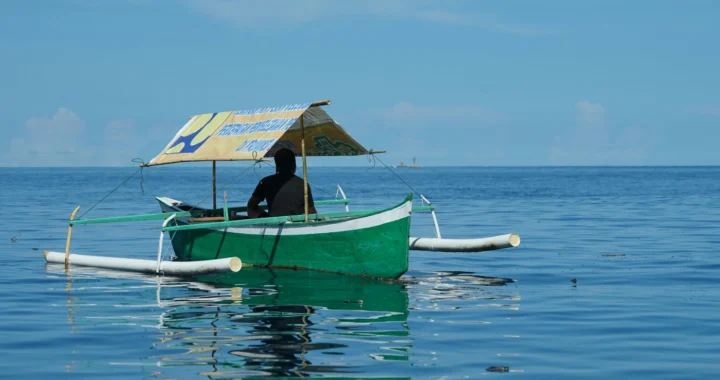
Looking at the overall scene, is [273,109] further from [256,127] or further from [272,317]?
[272,317]

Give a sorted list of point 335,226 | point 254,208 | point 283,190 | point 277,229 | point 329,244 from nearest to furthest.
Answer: point 335,226
point 329,244
point 277,229
point 283,190
point 254,208

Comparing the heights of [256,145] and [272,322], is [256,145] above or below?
above

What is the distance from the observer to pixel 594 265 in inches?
758

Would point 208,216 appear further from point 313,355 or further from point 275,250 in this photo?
point 313,355

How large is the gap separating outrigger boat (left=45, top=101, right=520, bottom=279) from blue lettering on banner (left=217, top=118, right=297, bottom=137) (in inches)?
1.0

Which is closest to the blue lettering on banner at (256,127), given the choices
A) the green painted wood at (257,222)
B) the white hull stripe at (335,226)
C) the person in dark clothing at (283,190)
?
the person in dark clothing at (283,190)

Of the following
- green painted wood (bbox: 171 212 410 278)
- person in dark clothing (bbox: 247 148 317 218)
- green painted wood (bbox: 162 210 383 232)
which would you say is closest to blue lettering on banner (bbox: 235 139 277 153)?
person in dark clothing (bbox: 247 148 317 218)

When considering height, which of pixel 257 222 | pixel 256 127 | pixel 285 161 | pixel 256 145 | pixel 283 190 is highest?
pixel 256 127

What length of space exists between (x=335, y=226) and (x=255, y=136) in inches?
94.5

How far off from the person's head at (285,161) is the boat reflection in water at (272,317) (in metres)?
1.86

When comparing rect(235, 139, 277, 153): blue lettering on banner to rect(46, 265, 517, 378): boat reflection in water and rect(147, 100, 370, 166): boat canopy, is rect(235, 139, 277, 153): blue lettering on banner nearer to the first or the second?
rect(147, 100, 370, 166): boat canopy

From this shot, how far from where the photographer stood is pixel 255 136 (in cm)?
1705

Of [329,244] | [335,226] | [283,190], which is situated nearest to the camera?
[335,226]

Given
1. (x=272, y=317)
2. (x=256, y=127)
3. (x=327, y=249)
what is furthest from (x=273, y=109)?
(x=272, y=317)
